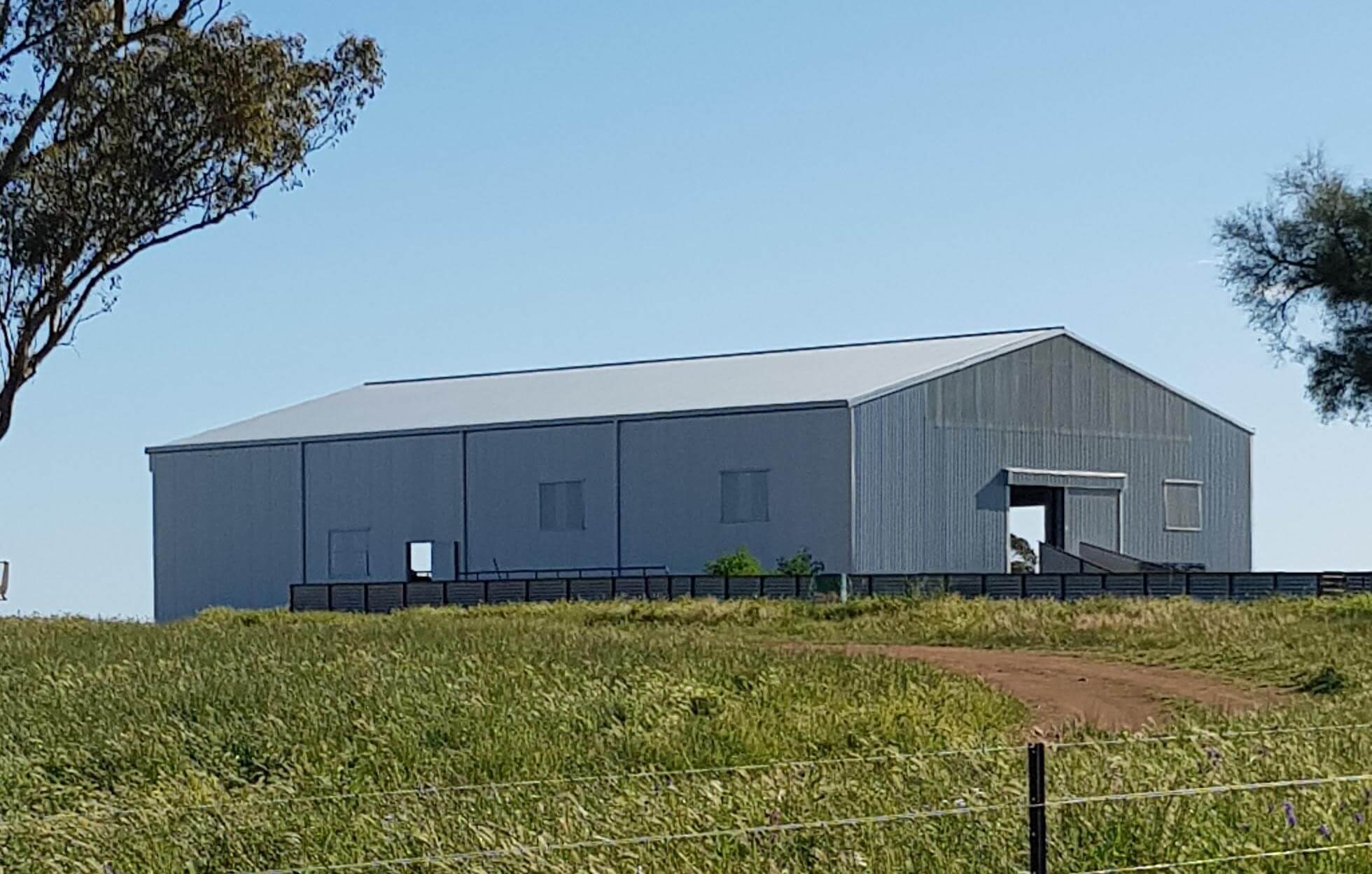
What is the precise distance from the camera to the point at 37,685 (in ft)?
62.4

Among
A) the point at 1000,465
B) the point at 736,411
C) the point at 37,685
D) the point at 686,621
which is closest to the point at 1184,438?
the point at 1000,465

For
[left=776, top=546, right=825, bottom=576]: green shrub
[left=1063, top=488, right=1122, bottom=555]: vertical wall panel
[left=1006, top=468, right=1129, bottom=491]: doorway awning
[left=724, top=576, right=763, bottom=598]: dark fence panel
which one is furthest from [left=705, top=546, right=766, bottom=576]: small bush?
[left=1063, top=488, right=1122, bottom=555]: vertical wall panel

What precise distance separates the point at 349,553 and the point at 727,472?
38.0 ft

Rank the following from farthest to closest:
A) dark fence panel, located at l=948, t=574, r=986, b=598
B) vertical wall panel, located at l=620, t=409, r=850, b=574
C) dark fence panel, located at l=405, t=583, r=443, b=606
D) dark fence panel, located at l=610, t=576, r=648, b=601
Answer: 1. vertical wall panel, located at l=620, t=409, r=850, b=574
2. dark fence panel, located at l=405, t=583, r=443, b=606
3. dark fence panel, located at l=610, t=576, r=648, b=601
4. dark fence panel, located at l=948, t=574, r=986, b=598

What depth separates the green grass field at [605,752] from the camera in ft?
31.4

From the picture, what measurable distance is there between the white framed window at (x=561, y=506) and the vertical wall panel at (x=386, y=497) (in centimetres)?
258

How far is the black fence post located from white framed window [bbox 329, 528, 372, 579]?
46376 millimetres

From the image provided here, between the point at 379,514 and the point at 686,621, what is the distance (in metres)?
20.3

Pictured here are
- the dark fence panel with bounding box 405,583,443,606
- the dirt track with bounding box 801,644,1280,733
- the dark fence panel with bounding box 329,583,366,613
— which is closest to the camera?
the dirt track with bounding box 801,644,1280,733

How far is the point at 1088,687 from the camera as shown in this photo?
21172mm

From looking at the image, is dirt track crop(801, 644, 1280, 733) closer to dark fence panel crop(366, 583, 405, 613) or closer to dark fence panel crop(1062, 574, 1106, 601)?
dark fence panel crop(1062, 574, 1106, 601)

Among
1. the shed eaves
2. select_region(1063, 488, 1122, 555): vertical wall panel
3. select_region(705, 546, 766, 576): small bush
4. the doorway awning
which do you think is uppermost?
the shed eaves

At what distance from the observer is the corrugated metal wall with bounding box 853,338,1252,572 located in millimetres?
46375

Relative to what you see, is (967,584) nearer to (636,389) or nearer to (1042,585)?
(1042,585)
